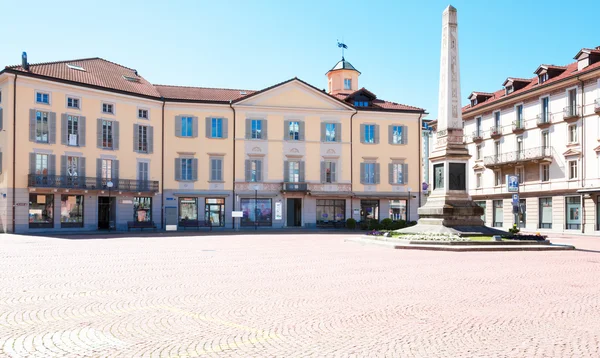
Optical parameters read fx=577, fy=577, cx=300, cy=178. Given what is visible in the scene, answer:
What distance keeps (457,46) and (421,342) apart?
19537 millimetres

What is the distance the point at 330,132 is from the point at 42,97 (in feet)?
70.4

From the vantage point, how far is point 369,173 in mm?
47406

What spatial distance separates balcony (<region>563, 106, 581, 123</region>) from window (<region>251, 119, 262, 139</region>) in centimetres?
2298

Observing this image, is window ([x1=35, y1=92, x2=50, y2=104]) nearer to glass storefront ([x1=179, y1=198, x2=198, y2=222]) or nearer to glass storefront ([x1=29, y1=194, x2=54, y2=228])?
glass storefront ([x1=29, y1=194, x2=54, y2=228])

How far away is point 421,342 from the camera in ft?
21.4

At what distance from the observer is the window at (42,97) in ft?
123

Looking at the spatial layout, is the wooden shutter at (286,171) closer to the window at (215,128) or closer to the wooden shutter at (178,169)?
the window at (215,128)

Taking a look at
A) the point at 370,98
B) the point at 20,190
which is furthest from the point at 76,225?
the point at 370,98

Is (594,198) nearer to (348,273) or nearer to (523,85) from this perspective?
(523,85)

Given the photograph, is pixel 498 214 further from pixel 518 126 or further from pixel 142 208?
pixel 142 208

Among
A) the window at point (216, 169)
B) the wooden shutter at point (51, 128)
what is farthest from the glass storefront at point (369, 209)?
the wooden shutter at point (51, 128)

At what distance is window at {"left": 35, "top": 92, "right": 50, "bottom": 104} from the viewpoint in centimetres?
3739

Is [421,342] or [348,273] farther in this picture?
[348,273]

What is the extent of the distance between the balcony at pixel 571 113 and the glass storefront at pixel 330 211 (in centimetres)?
1783
